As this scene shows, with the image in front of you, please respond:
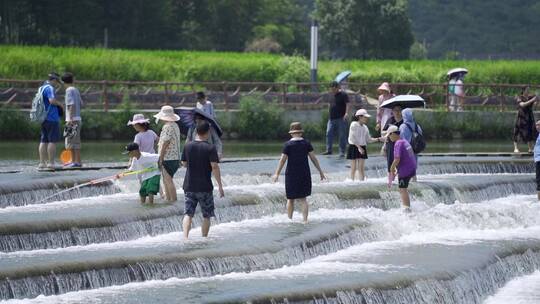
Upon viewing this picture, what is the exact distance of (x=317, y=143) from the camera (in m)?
36.2

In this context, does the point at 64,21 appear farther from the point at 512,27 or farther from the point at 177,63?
the point at 512,27

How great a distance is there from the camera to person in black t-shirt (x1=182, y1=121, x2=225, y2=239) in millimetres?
17500

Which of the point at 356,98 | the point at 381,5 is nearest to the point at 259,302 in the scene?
the point at 356,98

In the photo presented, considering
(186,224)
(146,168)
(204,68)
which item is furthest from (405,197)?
(204,68)

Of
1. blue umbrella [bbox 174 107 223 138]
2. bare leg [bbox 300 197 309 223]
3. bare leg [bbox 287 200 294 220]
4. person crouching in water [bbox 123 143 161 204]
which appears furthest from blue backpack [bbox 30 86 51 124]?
bare leg [bbox 300 197 309 223]

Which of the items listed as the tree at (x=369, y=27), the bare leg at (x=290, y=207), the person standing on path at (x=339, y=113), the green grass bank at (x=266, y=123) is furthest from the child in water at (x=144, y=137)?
the tree at (x=369, y=27)

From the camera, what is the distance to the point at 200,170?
57.7ft

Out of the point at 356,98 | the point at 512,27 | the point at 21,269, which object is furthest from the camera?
the point at 512,27

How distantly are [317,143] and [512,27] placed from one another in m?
82.5

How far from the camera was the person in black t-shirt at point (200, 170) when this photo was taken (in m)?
17.5

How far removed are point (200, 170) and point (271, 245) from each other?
54.4 inches

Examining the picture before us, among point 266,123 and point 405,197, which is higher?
point 405,197

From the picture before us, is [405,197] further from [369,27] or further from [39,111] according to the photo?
[369,27]

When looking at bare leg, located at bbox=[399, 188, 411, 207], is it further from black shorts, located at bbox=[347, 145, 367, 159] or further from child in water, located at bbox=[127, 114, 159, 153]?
child in water, located at bbox=[127, 114, 159, 153]
